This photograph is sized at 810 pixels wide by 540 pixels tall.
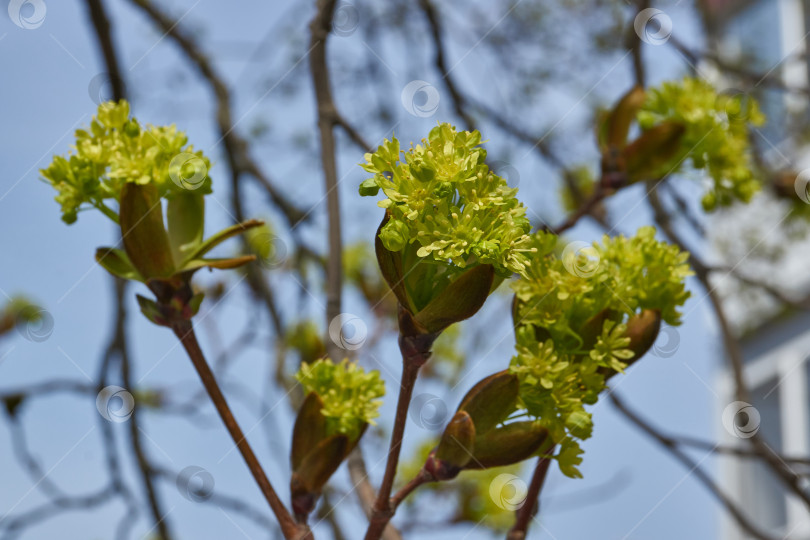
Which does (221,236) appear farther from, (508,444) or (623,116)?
(623,116)

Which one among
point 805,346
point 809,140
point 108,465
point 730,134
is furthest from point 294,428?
point 805,346

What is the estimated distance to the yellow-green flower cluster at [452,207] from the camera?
0.56m

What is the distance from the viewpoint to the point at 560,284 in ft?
2.21

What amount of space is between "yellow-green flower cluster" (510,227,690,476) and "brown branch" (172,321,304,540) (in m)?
0.21

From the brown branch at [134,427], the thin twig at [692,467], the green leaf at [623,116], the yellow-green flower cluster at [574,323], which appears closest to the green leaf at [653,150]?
the green leaf at [623,116]

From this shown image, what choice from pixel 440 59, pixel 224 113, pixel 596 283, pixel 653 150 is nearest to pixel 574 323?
pixel 596 283

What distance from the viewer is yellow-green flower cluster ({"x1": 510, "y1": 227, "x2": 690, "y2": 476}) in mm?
644

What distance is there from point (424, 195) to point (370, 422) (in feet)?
0.80

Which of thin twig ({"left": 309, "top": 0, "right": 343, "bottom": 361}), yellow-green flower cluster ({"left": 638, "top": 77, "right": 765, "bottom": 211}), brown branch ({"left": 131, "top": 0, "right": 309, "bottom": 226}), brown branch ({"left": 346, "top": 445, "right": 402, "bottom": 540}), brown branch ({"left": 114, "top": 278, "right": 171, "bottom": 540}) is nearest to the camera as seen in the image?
brown branch ({"left": 346, "top": 445, "right": 402, "bottom": 540})

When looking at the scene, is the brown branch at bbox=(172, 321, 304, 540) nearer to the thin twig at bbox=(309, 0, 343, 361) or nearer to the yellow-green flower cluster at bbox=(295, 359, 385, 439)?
the yellow-green flower cluster at bbox=(295, 359, 385, 439)

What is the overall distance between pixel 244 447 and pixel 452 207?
0.27 metres

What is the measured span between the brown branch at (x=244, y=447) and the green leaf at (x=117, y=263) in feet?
0.26

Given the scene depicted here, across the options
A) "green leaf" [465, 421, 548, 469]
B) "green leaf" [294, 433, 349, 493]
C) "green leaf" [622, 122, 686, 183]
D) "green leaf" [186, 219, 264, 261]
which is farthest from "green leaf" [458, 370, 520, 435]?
"green leaf" [622, 122, 686, 183]

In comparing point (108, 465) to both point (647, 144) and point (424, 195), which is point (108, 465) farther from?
point (424, 195)
